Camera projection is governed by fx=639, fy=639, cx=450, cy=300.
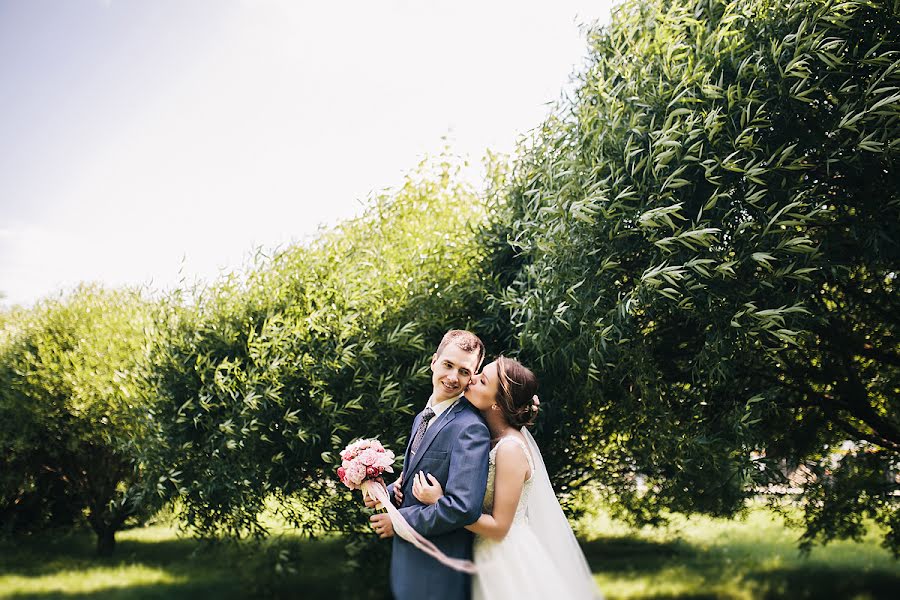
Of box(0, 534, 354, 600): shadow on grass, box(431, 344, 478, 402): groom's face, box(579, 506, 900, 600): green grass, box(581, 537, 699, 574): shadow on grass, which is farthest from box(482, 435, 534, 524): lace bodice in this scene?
box(581, 537, 699, 574): shadow on grass

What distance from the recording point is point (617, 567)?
35.2ft

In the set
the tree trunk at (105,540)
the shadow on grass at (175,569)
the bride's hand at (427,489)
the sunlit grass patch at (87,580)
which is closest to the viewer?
the bride's hand at (427,489)

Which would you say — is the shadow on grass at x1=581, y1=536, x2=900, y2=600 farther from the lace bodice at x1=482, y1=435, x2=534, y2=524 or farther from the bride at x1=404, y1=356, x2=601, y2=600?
the lace bodice at x1=482, y1=435, x2=534, y2=524

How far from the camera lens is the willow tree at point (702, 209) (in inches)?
176

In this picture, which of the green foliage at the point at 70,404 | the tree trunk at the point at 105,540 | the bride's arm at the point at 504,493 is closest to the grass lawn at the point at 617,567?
the tree trunk at the point at 105,540

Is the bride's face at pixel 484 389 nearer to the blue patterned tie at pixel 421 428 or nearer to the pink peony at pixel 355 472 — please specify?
the blue patterned tie at pixel 421 428

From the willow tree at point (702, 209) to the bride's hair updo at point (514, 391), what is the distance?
182 cm

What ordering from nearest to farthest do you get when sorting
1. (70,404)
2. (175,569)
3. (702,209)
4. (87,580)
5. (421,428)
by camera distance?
(421,428) < (702,209) < (87,580) < (175,569) < (70,404)

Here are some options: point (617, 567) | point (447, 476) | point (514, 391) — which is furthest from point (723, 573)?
point (447, 476)

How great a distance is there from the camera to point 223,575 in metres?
10.6

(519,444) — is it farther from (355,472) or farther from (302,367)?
(302,367)

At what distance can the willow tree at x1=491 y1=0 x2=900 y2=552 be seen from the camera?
4480 millimetres

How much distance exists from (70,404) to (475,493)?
34.5 ft

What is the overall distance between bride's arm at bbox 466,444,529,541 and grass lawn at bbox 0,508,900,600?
233 inches
